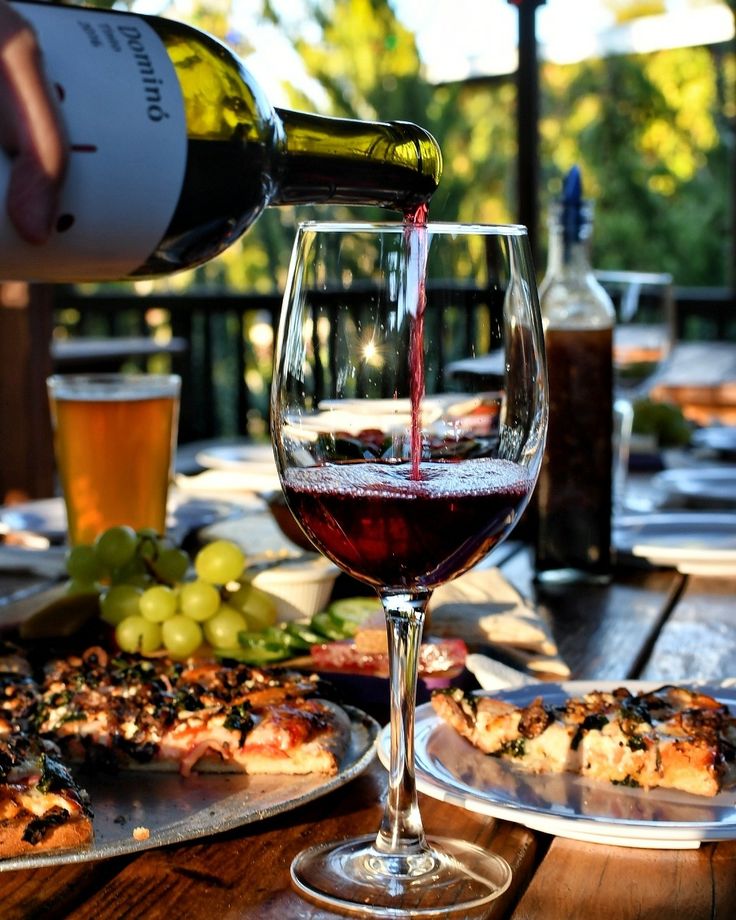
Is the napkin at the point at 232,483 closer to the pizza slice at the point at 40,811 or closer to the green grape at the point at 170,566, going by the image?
the green grape at the point at 170,566

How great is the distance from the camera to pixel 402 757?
73 cm

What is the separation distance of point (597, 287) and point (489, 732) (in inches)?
32.9

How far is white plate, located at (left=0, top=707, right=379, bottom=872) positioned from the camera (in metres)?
0.73

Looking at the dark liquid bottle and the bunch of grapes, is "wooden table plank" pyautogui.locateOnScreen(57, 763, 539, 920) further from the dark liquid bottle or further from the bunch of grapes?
the dark liquid bottle

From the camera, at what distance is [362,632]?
113 centimetres

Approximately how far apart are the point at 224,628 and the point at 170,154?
0.51 m

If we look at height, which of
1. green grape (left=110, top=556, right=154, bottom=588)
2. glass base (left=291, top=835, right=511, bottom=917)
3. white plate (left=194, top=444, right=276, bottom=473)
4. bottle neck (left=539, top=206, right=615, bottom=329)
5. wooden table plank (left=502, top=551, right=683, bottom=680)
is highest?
bottle neck (left=539, top=206, right=615, bottom=329)

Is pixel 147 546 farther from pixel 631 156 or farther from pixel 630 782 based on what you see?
pixel 631 156

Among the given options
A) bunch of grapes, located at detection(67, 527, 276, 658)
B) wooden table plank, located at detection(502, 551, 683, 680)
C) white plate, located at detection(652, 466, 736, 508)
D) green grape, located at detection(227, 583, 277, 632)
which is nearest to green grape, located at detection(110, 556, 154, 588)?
bunch of grapes, located at detection(67, 527, 276, 658)

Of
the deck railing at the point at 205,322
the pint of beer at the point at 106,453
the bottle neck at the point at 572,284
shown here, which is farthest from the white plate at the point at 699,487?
the deck railing at the point at 205,322

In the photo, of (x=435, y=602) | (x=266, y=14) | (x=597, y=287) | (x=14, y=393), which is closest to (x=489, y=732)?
(x=435, y=602)

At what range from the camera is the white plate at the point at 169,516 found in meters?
1.83

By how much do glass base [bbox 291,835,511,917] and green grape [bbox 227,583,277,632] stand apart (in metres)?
0.53

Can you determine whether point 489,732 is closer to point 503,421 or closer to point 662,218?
point 503,421
